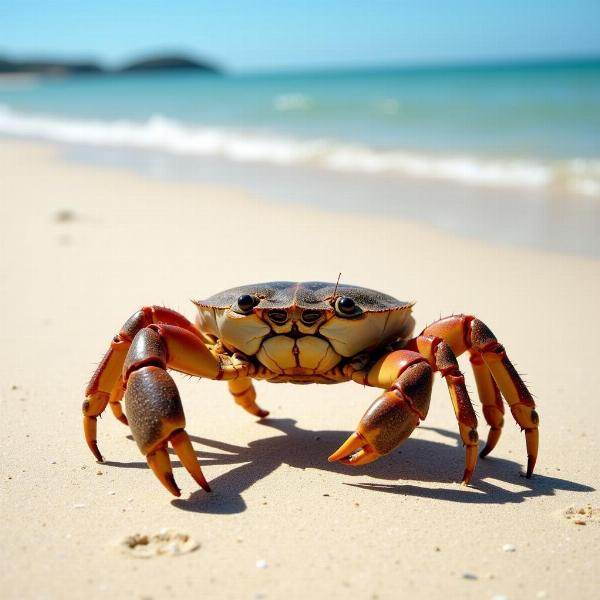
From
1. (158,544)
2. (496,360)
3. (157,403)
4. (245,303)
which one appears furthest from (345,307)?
(158,544)

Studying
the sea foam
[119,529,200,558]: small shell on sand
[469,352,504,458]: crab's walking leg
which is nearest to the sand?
[119,529,200,558]: small shell on sand

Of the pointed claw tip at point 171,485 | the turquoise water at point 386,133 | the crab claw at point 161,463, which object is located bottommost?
the pointed claw tip at point 171,485

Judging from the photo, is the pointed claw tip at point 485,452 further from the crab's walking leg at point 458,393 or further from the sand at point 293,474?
the crab's walking leg at point 458,393

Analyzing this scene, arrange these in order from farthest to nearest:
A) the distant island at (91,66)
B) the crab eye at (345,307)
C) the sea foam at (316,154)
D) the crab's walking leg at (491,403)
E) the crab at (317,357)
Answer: the distant island at (91,66), the sea foam at (316,154), the crab's walking leg at (491,403), the crab eye at (345,307), the crab at (317,357)

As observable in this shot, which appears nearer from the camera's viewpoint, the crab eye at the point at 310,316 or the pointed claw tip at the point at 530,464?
the crab eye at the point at 310,316

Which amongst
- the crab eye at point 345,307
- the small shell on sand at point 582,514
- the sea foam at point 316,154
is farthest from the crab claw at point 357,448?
the sea foam at point 316,154

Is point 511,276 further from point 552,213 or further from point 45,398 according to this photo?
point 45,398

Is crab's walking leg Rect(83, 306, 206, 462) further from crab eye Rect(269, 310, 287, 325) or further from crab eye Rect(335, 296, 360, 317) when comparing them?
crab eye Rect(335, 296, 360, 317)

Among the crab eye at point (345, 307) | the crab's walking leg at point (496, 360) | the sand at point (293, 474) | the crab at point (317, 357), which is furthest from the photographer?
the crab's walking leg at point (496, 360)

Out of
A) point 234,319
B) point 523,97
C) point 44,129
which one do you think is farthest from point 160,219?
point 523,97
